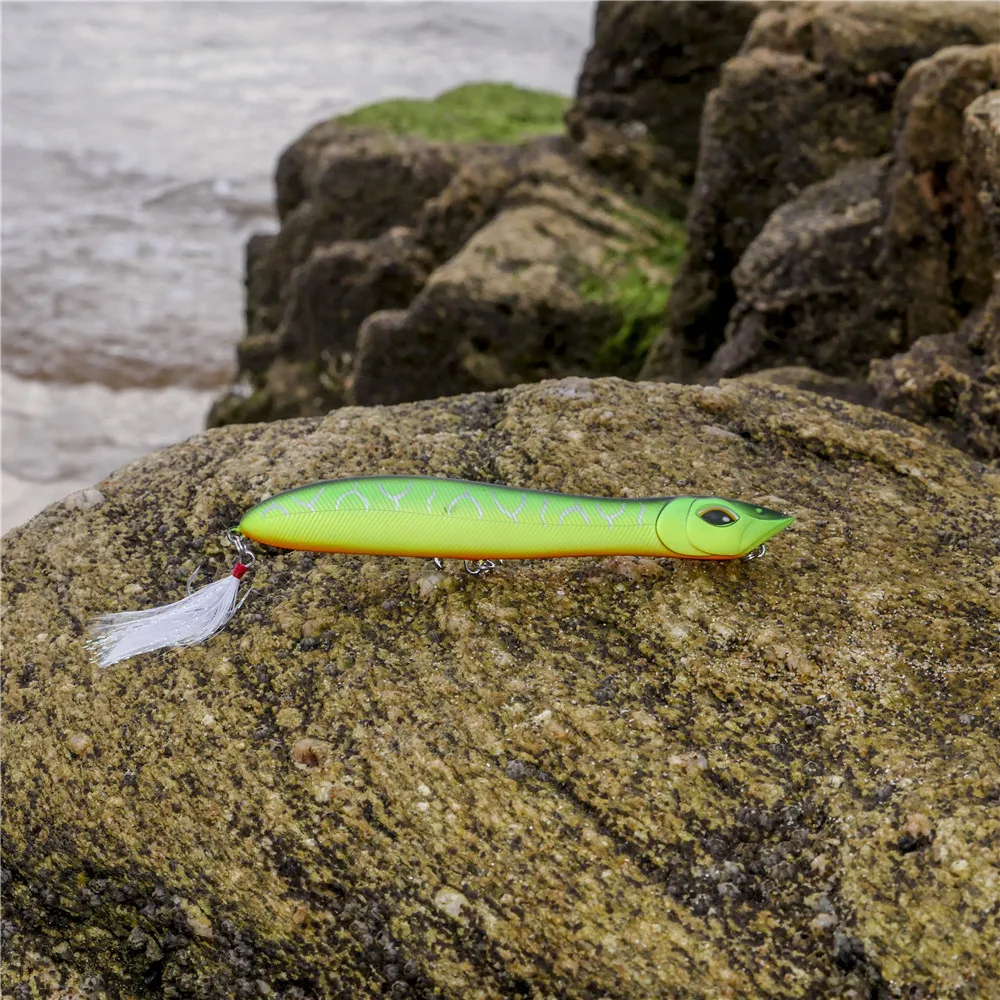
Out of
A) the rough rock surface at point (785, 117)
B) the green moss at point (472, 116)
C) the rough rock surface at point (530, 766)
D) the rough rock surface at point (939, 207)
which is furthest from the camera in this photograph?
the green moss at point (472, 116)

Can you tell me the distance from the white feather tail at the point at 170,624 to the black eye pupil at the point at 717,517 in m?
1.14

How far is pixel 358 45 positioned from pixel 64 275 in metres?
11.4

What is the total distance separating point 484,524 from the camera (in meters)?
2.50

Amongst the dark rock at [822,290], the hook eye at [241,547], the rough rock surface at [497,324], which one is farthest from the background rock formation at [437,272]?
the hook eye at [241,547]

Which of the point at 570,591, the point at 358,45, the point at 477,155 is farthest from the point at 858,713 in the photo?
the point at 358,45

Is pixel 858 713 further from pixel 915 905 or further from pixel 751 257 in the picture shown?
pixel 751 257

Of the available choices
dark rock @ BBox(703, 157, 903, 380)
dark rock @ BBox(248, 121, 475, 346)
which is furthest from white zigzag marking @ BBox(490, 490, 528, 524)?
dark rock @ BBox(248, 121, 475, 346)

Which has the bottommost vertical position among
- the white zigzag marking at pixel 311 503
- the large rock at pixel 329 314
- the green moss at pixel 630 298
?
the large rock at pixel 329 314

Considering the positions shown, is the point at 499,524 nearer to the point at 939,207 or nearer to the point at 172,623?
the point at 172,623

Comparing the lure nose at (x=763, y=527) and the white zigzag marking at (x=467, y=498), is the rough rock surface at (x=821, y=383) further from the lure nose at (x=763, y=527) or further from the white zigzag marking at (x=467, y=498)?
the white zigzag marking at (x=467, y=498)

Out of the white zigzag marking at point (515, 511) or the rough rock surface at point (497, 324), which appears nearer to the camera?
the white zigzag marking at point (515, 511)

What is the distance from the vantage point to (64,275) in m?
13.2

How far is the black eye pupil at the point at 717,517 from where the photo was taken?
2455 millimetres

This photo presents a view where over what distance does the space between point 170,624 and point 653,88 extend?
6203mm
